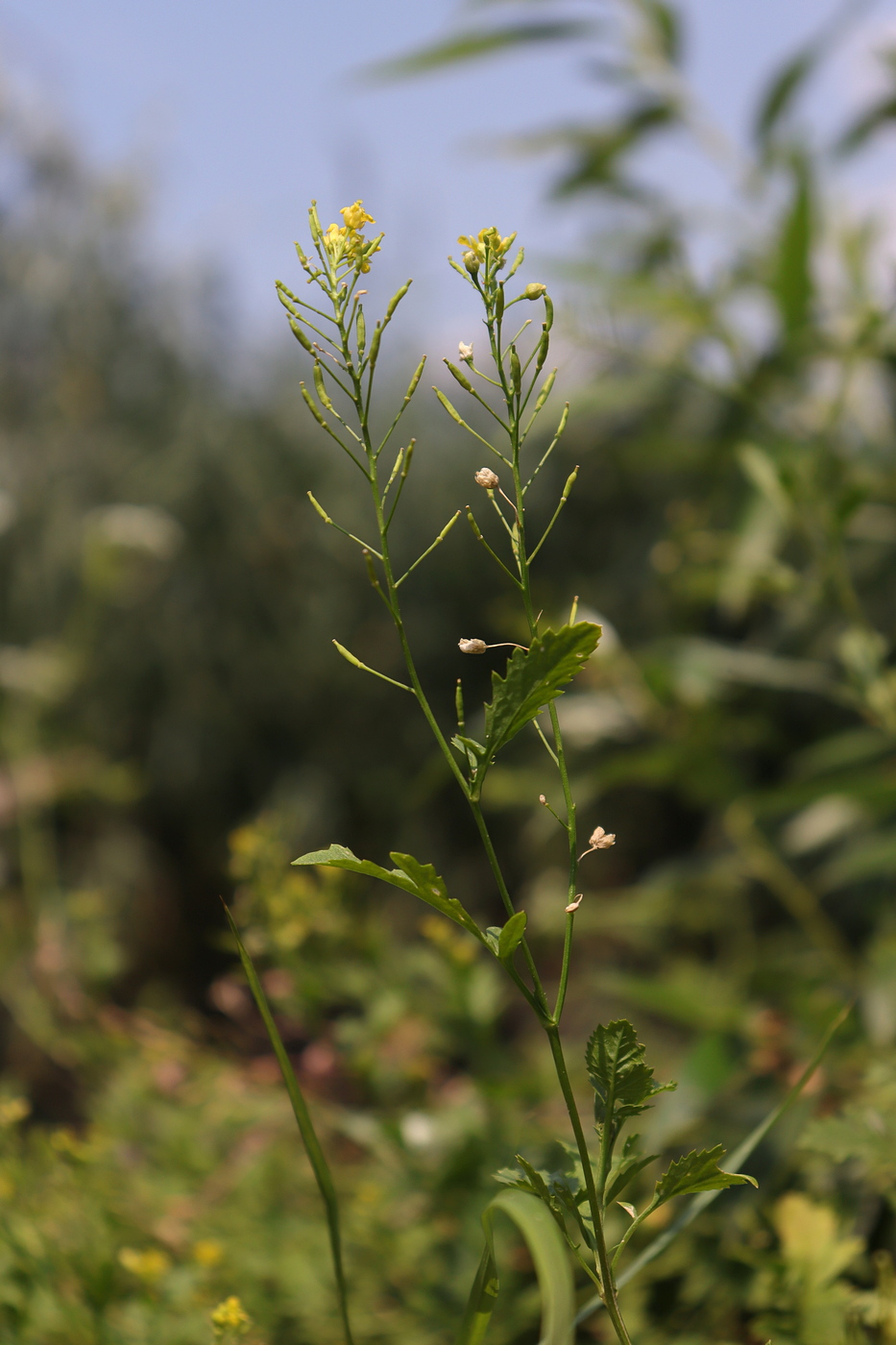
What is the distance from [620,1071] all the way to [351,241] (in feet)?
0.97

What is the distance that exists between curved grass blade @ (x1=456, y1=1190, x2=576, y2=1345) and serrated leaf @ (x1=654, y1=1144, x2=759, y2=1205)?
0.05 m

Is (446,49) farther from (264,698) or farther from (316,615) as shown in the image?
(264,698)

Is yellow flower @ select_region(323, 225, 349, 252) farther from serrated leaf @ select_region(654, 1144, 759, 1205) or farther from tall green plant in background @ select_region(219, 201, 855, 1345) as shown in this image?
serrated leaf @ select_region(654, 1144, 759, 1205)

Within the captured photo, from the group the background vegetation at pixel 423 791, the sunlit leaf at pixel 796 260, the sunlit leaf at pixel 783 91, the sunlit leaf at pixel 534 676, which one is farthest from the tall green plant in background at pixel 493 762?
the sunlit leaf at pixel 783 91

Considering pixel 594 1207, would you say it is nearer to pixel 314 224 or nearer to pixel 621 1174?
pixel 621 1174

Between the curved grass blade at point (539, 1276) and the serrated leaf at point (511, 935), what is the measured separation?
0.07 meters

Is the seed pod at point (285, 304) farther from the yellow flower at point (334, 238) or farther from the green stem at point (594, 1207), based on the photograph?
the green stem at point (594, 1207)

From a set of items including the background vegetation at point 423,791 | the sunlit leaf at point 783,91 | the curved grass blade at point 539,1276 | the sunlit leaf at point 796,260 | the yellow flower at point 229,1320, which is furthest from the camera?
the sunlit leaf at point 783,91

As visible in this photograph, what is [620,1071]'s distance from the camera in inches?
12.6


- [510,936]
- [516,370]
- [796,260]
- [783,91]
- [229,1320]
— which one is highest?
[783,91]

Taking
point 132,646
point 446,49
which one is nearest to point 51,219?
point 132,646

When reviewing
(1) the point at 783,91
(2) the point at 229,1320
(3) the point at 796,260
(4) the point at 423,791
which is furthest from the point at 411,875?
(1) the point at 783,91

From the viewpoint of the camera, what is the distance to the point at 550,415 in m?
1.14

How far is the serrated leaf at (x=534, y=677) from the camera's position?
271 mm
